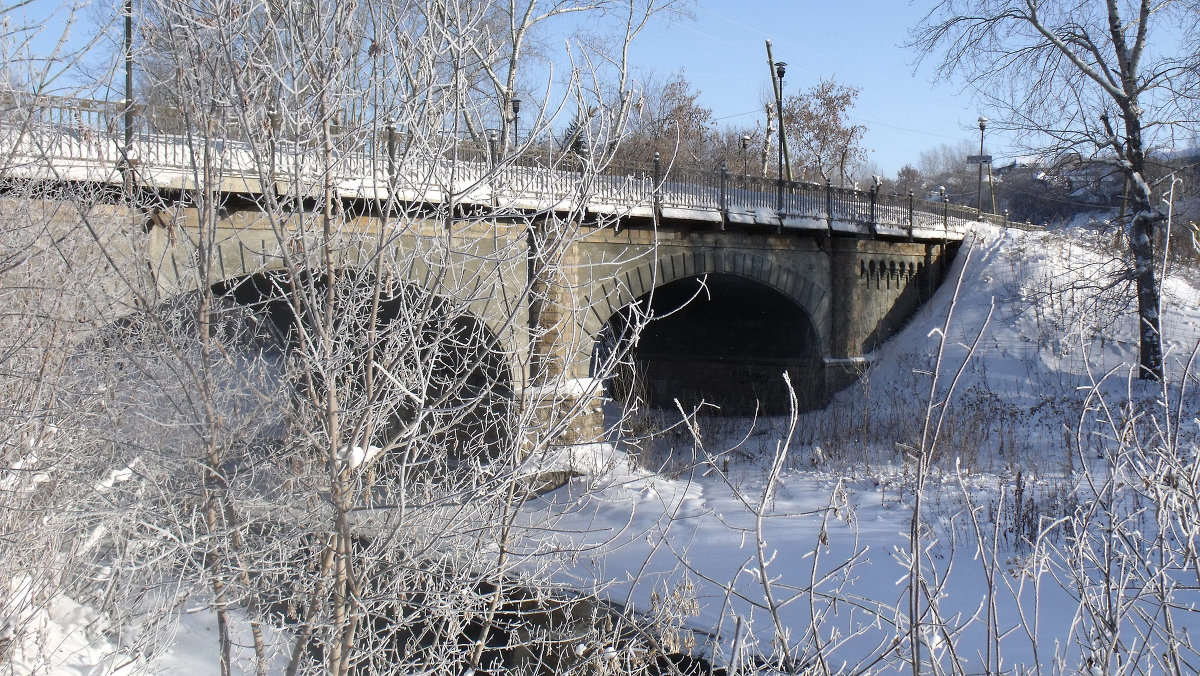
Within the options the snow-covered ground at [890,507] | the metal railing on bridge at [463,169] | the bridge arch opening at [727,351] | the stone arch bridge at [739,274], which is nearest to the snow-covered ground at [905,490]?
the snow-covered ground at [890,507]

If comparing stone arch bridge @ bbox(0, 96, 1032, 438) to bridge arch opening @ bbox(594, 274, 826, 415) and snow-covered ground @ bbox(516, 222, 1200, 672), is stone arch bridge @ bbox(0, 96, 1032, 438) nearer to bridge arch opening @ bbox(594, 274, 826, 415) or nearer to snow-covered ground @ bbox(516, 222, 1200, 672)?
bridge arch opening @ bbox(594, 274, 826, 415)

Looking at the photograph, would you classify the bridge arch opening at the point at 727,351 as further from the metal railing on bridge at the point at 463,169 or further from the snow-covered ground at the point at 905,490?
the metal railing on bridge at the point at 463,169

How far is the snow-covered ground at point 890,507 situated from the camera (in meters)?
3.48

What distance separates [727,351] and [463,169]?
1537 cm

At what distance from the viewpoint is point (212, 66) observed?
12.9ft

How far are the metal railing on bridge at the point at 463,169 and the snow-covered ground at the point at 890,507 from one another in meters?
1.71

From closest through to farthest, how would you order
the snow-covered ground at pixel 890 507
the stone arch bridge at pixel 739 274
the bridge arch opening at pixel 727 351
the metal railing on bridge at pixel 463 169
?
1. the snow-covered ground at pixel 890 507
2. the metal railing on bridge at pixel 463 169
3. the stone arch bridge at pixel 739 274
4. the bridge arch opening at pixel 727 351

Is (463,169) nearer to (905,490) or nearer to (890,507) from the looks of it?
(890,507)

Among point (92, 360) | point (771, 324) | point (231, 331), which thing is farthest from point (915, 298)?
point (92, 360)

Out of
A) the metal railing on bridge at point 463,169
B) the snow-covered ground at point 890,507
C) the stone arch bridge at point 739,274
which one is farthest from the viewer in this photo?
the stone arch bridge at point 739,274

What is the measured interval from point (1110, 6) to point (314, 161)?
14.1 metres

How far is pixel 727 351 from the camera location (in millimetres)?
20859

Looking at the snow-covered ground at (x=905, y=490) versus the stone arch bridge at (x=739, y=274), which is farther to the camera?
the stone arch bridge at (x=739, y=274)

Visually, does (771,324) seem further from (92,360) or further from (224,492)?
(224,492)
